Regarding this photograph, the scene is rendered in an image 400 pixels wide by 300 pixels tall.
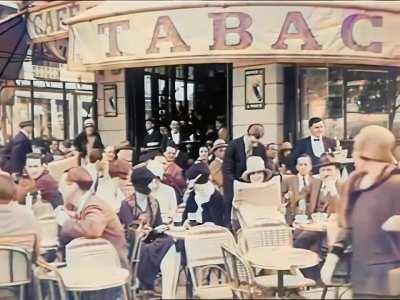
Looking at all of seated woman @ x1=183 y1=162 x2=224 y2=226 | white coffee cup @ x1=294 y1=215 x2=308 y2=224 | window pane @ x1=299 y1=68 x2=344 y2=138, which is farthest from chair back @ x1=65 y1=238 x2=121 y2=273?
window pane @ x1=299 y1=68 x2=344 y2=138

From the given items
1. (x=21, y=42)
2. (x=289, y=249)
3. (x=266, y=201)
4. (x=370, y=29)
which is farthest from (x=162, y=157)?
(x=370, y=29)

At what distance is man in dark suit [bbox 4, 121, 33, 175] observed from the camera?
8.93ft

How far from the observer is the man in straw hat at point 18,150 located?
2.72 meters

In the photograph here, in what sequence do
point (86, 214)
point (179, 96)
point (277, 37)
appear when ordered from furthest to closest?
1. point (86, 214)
2. point (179, 96)
3. point (277, 37)

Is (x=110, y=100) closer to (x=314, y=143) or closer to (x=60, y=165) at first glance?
(x=60, y=165)

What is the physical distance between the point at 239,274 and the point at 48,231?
38.1 inches

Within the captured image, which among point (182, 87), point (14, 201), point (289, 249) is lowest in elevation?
point (289, 249)

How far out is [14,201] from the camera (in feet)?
9.02

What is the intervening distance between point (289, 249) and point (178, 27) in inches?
45.3

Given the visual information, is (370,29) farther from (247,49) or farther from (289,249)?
(289,249)

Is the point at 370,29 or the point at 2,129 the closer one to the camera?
the point at 370,29

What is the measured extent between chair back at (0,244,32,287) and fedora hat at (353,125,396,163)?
1680 mm

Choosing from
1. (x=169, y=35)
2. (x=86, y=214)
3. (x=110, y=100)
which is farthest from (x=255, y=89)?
(x=86, y=214)

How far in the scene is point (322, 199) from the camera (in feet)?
8.44
